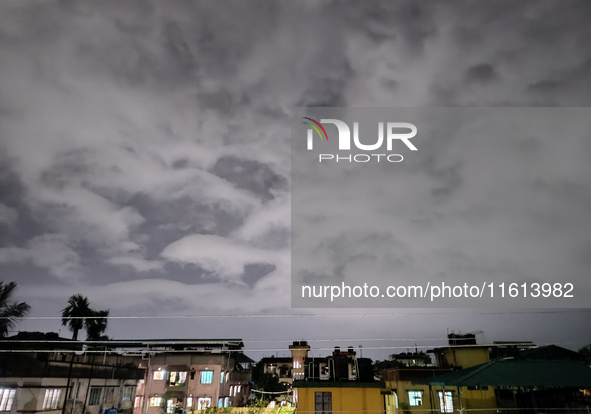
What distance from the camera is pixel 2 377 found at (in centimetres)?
1753

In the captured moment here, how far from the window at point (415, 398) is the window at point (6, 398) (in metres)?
22.7

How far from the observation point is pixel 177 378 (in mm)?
31766

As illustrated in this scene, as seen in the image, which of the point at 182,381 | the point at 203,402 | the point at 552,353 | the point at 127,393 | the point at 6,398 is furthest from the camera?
the point at 182,381

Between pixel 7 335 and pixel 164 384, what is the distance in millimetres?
13588

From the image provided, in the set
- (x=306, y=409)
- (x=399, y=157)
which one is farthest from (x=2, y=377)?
(x=399, y=157)

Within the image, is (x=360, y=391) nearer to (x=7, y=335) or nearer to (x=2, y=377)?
(x=2, y=377)

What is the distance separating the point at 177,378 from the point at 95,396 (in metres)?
9.48

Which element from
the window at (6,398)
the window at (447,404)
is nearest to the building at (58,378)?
the window at (6,398)

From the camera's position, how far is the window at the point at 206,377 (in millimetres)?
32312

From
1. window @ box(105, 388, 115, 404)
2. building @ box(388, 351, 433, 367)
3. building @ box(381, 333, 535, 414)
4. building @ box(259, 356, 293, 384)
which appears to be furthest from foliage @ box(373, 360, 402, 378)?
building @ box(259, 356, 293, 384)

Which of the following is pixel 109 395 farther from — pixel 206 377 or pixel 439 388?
pixel 439 388

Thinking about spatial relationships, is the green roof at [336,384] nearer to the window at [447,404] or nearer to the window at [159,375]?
the window at [447,404]

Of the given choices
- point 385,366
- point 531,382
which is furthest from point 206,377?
point 531,382
